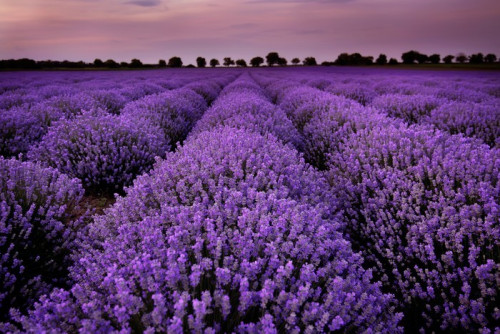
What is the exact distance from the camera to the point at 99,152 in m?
3.62

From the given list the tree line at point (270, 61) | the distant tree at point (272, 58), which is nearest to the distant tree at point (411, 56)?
the tree line at point (270, 61)

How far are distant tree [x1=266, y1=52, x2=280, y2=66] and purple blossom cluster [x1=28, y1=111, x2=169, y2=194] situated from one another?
81.2 metres

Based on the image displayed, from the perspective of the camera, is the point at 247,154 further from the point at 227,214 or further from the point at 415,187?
the point at 415,187

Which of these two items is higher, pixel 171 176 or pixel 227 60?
pixel 227 60

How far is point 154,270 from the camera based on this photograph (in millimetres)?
1235

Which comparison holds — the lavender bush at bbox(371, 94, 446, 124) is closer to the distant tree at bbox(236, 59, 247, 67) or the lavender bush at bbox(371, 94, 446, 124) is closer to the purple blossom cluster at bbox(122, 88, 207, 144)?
the purple blossom cluster at bbox(122, 88, 207, 144)

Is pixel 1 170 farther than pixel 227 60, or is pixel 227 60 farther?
pixel 227 60

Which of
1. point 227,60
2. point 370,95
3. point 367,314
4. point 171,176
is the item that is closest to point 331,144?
point 171,176

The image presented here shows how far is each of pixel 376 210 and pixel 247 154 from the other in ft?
3.42

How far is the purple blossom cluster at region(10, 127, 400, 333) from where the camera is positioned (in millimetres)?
1135

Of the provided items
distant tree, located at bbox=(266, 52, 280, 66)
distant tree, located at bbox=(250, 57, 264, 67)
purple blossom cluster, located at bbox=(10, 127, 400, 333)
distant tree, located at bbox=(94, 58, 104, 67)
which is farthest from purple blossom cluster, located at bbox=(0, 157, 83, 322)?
distant tree, located at bbox=(266, 52, 280, 66)

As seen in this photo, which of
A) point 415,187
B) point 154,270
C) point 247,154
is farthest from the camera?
point 247,154

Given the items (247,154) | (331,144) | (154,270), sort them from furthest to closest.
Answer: (331,144) → (247,154) → (154,270)

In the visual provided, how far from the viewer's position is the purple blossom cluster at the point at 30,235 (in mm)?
1733
